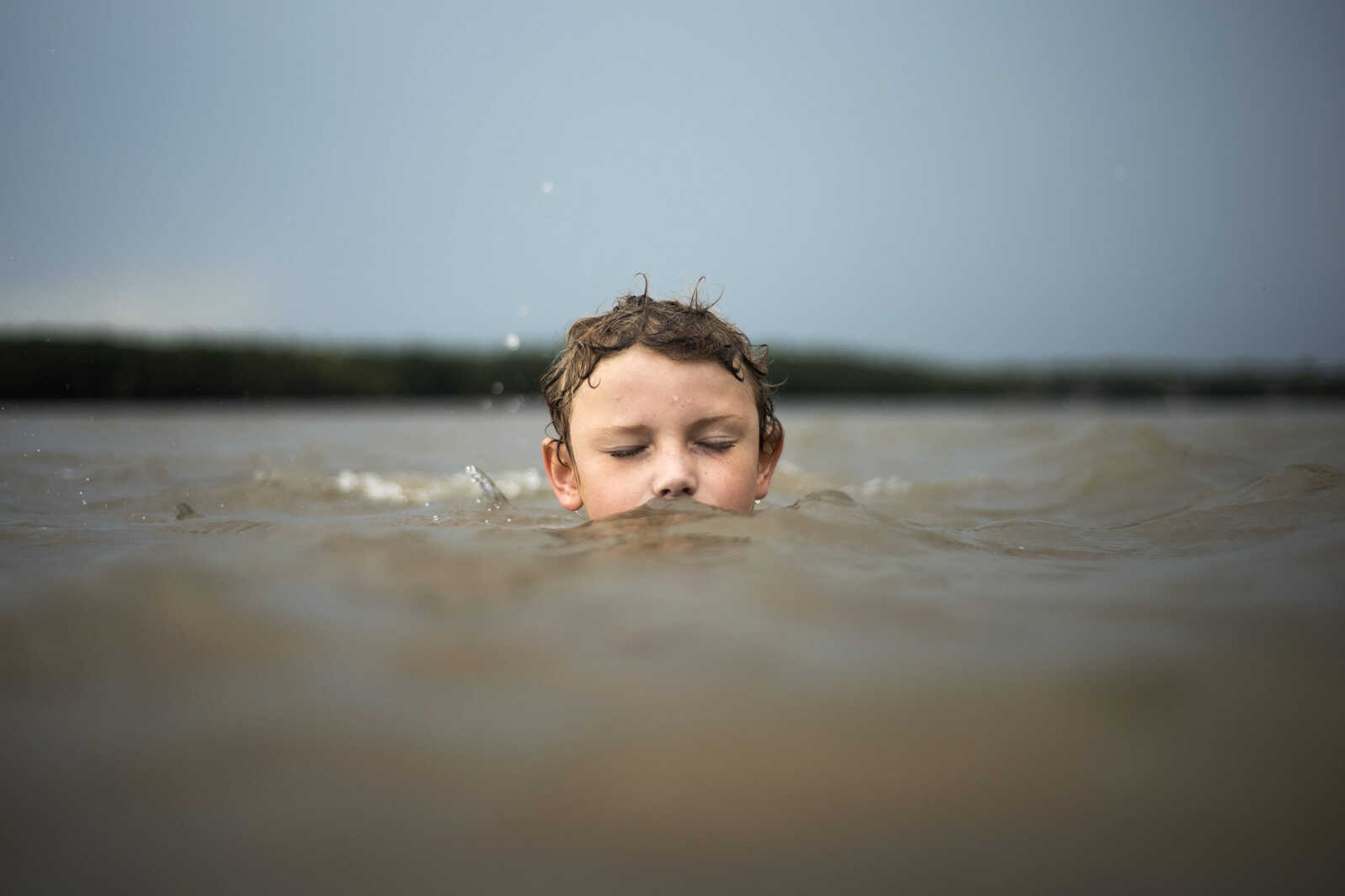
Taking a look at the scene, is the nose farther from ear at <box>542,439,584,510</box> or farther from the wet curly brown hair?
ear at <box>542,439,584,510</box>

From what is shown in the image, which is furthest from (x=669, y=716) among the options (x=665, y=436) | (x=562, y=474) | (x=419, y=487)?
(x=419, y=487)

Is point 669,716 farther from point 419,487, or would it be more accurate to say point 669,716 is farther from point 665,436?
point 419,487

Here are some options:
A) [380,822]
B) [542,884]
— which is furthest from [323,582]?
[542,884]

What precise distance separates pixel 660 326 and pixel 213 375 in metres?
22.4

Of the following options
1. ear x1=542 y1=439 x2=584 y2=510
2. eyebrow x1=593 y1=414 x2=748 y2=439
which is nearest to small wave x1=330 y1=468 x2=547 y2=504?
ear x1=542 y1=439 x2=584 y2=510

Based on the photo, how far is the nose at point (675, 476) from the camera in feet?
9.62

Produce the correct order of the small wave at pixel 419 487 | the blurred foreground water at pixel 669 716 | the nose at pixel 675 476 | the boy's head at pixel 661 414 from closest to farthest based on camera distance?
1. the blurred foreground water at pixel 669 716
2. the nose at pixel 675 476
3. the boy's head at pixel 661 414
4. the small wave at pixel 419 487

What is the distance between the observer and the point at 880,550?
2207 mm

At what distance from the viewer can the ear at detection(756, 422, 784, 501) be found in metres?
3.65

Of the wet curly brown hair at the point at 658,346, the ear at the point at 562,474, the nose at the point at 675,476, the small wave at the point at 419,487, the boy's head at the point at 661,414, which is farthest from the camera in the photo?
the small wave at the point at 419,487

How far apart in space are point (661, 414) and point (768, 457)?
0.84 m

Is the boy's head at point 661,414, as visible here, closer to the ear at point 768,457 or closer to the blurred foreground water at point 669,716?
the ear at point 768,457

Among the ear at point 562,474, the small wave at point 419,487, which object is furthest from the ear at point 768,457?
the small wave at point 419,487

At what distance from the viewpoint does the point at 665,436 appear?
3.08 metres
